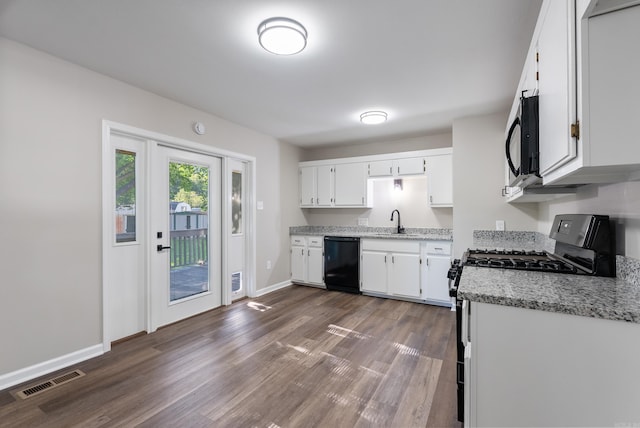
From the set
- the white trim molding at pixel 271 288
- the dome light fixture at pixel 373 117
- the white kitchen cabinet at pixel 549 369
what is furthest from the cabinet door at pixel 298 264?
the white kitchen cabinet at pixel 549 369

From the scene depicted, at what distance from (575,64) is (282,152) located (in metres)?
4.36

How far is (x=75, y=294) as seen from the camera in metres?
2.50

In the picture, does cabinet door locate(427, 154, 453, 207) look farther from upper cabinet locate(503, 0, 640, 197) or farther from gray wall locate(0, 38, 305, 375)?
gray wall locate(0, 38, 305, 375)

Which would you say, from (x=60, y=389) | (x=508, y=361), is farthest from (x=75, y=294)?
(x=508, y=361)

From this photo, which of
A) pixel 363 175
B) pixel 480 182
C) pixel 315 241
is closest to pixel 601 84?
pixel 480 182

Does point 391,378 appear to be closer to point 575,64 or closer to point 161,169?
point 575,64

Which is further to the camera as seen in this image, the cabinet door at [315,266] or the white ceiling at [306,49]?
the cabinet door at [315,266]

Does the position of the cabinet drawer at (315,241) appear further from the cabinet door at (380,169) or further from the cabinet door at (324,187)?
the cabinet door at (380,169)

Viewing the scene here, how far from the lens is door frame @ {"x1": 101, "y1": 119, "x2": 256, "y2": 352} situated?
2678 mm

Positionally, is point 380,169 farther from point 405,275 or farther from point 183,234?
point 183,234

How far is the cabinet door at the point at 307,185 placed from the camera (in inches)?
206

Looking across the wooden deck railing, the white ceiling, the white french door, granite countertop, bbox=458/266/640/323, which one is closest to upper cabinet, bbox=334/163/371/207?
the white ceiling

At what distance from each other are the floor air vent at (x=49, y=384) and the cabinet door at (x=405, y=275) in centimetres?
349

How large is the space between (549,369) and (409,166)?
11.6ft
